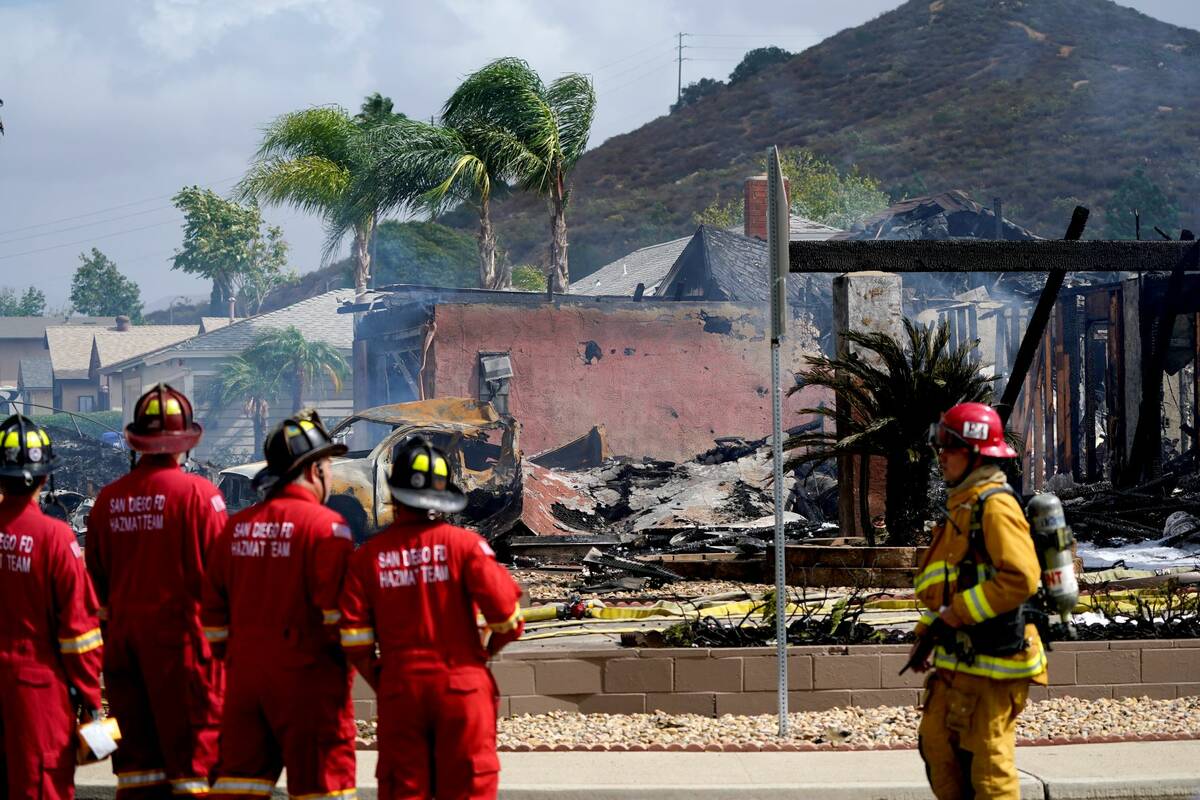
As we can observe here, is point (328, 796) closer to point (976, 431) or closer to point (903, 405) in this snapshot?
point (976, 431)

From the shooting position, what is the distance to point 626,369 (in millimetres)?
33375

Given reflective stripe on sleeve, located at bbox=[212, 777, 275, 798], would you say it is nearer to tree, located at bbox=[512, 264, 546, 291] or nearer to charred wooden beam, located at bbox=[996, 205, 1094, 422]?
charred wooden beam, located at bbox=[996, 205, 1094, 422]

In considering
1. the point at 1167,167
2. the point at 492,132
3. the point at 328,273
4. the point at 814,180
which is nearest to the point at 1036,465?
the point at 492,132

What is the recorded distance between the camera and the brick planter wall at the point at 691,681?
8.05 metres

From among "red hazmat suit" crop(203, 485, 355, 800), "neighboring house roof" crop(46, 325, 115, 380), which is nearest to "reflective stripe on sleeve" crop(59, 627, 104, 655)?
"red hazmat suit" crop(203, 485, 355, 800)

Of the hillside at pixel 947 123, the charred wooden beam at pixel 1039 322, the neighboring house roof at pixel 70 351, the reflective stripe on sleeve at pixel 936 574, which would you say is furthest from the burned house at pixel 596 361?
the neighboring house roof at pixel 70 351

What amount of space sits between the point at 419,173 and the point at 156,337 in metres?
50.8

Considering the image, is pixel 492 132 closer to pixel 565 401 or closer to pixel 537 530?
pixel 565 401

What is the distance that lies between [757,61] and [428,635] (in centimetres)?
13971

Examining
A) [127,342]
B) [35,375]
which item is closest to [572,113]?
[127,342]

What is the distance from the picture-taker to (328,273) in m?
115

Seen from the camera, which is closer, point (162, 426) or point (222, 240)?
point (162, 426)

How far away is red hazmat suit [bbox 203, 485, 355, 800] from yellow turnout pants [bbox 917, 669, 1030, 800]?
2.16 meters

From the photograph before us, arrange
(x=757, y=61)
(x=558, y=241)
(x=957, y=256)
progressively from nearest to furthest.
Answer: (x=957, y=256) → (x=558, y=241) → (x=757, y=61)
